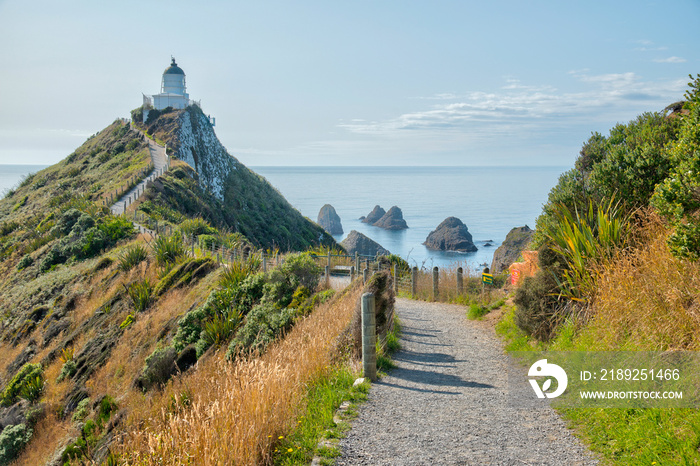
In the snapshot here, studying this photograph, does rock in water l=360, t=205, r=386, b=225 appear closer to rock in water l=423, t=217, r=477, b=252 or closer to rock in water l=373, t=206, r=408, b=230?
rock in water l=373, t=206, r=408, b=230

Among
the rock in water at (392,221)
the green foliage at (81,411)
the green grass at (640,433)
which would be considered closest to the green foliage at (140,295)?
the green foliage at (81,411)

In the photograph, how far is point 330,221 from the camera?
383 feet

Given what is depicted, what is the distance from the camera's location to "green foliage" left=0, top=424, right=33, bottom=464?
552 inches

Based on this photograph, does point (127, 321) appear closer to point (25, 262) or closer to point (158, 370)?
point (158, 370)

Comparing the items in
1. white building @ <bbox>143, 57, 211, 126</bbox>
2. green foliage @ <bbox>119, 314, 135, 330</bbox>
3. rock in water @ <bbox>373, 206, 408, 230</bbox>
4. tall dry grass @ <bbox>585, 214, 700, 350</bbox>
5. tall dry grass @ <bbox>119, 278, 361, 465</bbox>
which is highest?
white building @ <bbox>143, 57, 211, 126</bbox>

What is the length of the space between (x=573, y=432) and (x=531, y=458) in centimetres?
82

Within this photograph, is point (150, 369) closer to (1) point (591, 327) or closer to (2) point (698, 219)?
(1) point (591, 327)

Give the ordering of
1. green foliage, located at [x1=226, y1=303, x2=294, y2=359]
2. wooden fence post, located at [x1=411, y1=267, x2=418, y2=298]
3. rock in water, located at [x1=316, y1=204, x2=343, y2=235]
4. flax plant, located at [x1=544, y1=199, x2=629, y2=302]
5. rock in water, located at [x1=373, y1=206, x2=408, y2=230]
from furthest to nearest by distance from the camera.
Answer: rock in water, located at [x1=316, y1=204, x2=343, y2=235]
rock in water, located at [x1=373, y1=206, x2=408, y2=230]
wooden fence post, located at [x1=411, y1=267, x2=418, y2=298]
green foliage, located at [x1=226, y1=303, x2=294, y2=359]
flax plant, located at [x1=544, y1=199, x2=629, y2=302]

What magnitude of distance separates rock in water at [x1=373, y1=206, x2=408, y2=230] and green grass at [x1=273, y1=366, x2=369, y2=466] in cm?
10431

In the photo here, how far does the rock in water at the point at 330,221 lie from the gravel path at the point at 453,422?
10689 centimetres

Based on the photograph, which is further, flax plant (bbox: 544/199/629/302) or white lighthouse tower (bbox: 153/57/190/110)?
white lighthouse tower (bbox: 153/57/190/110)

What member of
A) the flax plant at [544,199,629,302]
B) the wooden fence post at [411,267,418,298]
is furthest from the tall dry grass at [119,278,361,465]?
the wooden fence post at [411,267,418,298]

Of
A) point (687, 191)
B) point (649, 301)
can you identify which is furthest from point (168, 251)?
point (687, 191)

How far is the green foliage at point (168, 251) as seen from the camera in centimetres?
2252
